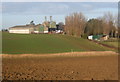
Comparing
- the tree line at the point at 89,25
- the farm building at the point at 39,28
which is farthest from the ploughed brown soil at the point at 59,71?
the farm building at the point at 39,28

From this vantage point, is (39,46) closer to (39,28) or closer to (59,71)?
(59,71)

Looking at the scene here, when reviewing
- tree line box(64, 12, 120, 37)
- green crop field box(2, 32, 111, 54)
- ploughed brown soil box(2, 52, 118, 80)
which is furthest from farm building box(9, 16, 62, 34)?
ploughed brown soil box(2, 52, 118, 80)

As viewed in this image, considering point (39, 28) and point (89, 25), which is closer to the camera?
point (89, 25)

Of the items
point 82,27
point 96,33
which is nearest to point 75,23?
point 82,27

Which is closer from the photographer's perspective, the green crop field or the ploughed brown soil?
the ploughed brown soil

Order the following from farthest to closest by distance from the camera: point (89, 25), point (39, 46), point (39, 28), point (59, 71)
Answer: point (39, 28)
point (89, 25)
point (39, 46)
point (59, 71)

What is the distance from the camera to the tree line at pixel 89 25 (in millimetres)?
96562

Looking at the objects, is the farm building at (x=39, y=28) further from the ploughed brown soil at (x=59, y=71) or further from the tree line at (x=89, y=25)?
the ploughed brown soil at (x=59, y=71)

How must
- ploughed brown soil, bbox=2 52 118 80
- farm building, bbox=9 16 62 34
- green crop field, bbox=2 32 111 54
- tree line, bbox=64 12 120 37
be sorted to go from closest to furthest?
ploughed brown soil, bbox=2 52 118 80, green crop field, bbox=2 32 111 54, tree line, bbox=64 12 120 37, farm building, bbox=9 16 62 34

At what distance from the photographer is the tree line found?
→ 3802 inches

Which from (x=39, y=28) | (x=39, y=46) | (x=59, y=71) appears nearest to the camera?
(x=59, y=71)

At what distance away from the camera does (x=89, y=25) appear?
103m

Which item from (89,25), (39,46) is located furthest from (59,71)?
(89,25)

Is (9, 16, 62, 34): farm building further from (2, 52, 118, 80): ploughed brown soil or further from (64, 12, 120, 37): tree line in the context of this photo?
(2, 52, 118, 80): ploughed brown soil
